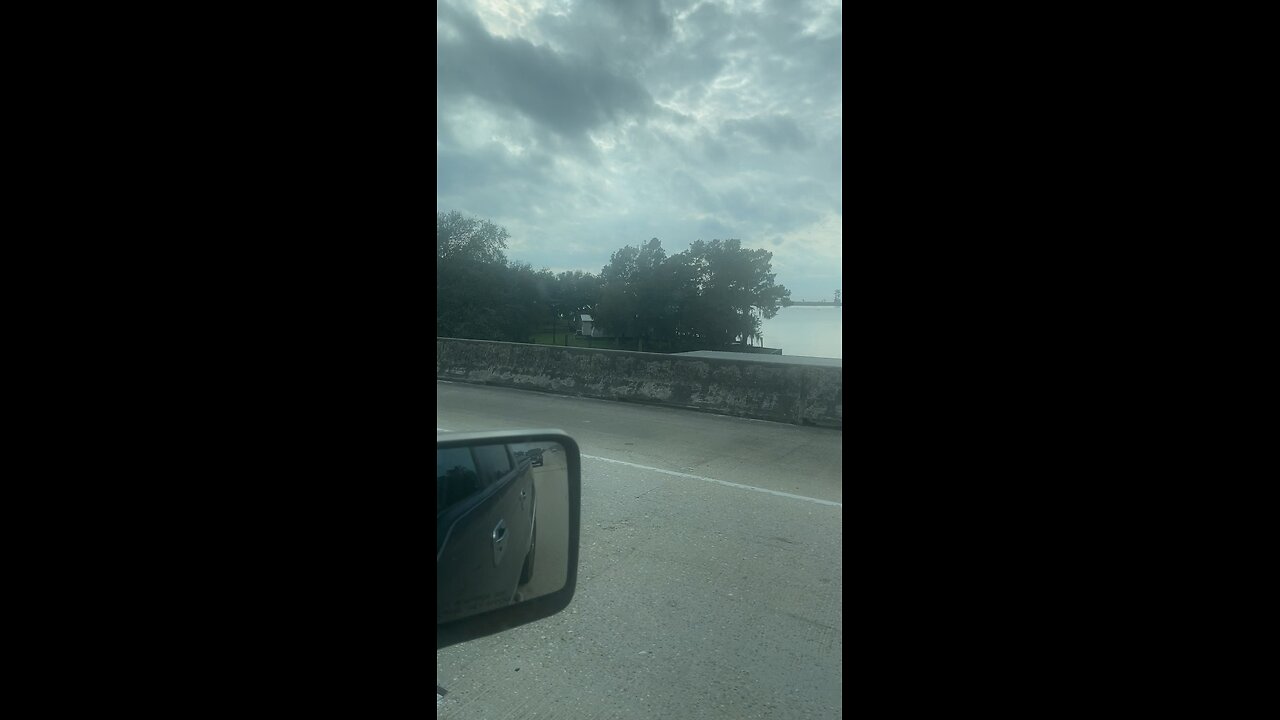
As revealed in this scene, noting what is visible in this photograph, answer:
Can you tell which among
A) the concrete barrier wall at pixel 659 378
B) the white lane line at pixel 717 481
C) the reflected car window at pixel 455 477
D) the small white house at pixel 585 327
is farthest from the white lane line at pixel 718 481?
the small white house at pixel 585 327

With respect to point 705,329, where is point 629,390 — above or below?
below

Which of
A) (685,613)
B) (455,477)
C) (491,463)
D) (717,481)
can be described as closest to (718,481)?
(717,481)

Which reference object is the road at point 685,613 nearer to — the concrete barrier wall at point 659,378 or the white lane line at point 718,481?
the white lane line at point 718,481

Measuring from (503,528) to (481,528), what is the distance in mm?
64

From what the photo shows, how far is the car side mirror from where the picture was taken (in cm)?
137

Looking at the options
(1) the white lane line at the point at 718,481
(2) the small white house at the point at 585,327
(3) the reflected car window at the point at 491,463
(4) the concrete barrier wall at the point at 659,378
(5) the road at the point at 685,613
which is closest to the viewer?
(3) the reflected car window at the point at 491,463

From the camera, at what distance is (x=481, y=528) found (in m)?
1.47

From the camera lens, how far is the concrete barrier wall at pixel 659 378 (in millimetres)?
10539

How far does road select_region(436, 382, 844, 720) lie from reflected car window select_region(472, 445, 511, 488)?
0.19 m
